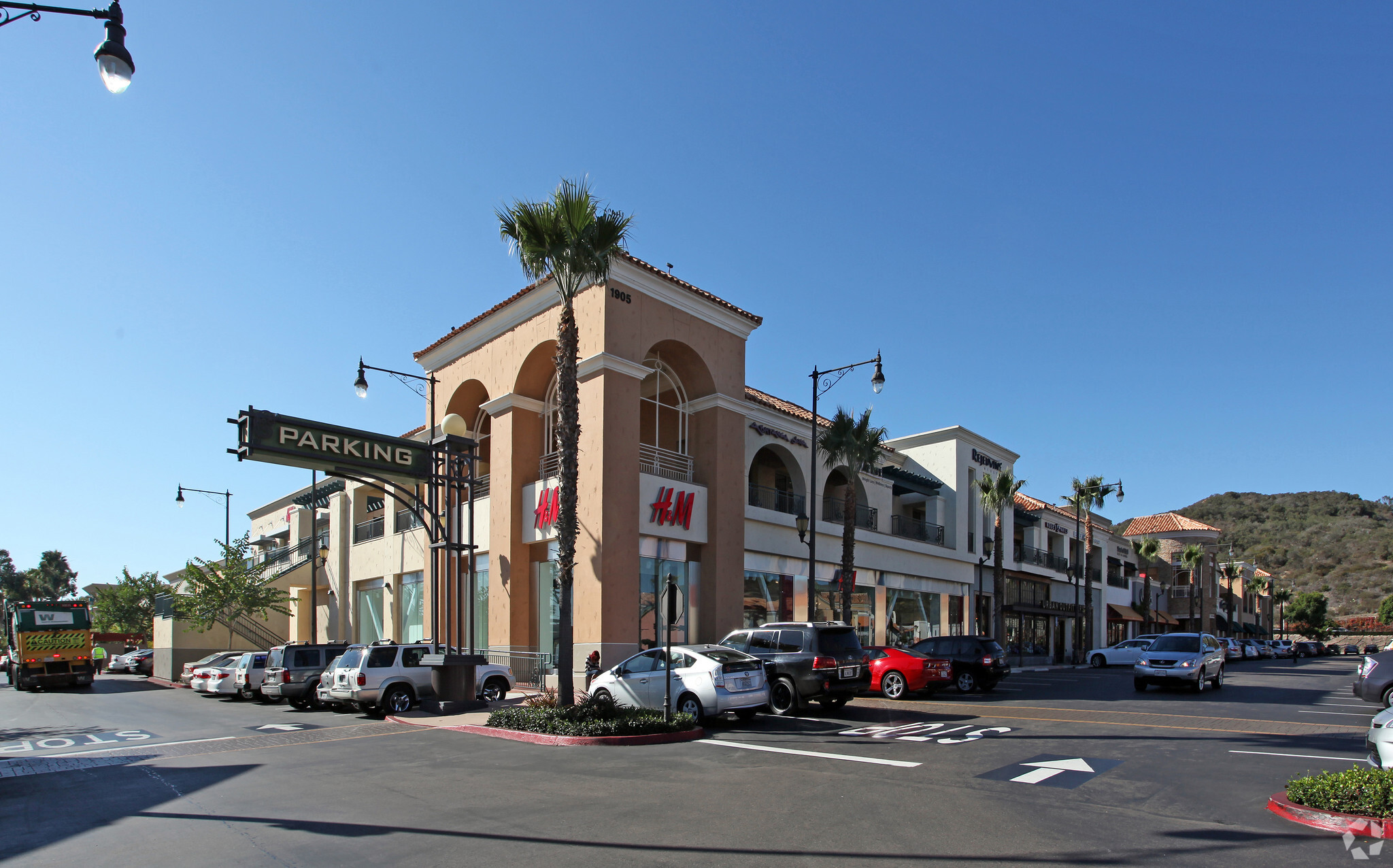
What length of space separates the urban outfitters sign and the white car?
795cm

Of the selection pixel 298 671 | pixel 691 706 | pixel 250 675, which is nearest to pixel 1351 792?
pixel 691 706

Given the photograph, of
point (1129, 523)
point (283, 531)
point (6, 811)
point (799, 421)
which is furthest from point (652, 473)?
point (1129, 523)

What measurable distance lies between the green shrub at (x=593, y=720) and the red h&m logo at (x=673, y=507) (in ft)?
29.5

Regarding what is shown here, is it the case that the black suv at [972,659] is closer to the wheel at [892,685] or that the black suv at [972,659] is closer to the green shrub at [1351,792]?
the wheel at [892,685]

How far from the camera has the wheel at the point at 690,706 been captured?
51.5 ft

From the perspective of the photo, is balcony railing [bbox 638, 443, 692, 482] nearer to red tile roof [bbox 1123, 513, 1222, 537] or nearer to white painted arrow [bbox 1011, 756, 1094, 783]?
white painted arrow [bbox 1011, 756, 1094, 783]

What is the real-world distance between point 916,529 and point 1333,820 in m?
31.7

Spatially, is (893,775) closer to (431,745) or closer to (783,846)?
(783,846)

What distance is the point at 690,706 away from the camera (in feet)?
52.0

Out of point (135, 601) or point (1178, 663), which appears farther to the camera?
point (135, 601)

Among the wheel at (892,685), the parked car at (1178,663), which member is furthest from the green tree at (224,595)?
the parked car at (1178,663)

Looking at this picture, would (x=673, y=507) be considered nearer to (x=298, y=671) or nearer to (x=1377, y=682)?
(x=298, y=671)

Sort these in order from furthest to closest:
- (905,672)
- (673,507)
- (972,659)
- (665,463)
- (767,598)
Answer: (767,598), (665,463), (673,507), (972,659), (905,672)

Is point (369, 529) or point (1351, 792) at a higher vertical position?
point (369, 529)
